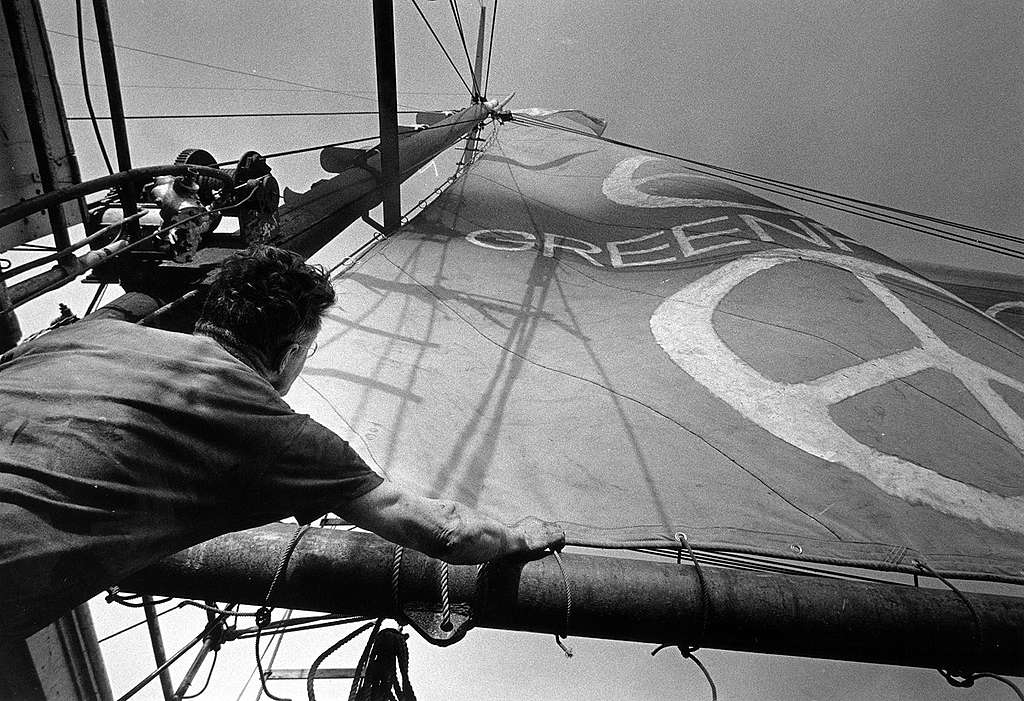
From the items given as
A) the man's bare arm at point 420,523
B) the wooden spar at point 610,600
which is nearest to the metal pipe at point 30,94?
the wooden spar at point 610,600

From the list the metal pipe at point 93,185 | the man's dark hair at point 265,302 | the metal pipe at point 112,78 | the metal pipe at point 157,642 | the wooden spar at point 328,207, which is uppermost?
the metal pipe at point 112,78

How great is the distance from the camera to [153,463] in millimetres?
1045

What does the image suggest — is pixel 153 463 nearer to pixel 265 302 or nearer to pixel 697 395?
pixel 265 302

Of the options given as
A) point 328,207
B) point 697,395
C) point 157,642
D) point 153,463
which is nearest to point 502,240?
point 328,207

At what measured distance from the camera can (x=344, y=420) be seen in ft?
8.61

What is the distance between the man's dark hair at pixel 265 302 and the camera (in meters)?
1.31

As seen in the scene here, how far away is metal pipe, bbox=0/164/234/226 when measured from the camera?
1.50 m

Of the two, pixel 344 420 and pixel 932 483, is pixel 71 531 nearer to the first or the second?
pixel 344 420

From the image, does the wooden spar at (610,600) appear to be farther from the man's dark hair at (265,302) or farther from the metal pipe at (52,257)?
the metal pipe at (52,257)

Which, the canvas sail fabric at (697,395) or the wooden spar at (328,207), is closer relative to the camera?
the canvas sail fabric at (697,395)

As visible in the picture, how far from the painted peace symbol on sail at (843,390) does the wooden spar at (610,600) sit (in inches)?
32.2

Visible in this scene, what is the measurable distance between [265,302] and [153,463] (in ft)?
1.39

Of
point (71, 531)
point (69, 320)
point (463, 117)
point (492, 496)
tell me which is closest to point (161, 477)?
point (71, 531)

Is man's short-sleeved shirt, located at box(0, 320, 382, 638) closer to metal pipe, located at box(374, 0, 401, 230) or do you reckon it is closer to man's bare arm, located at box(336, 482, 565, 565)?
man's bare arm, located at box(336, 482, 565, 565)
